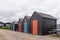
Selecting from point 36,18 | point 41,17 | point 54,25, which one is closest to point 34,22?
point 36,18

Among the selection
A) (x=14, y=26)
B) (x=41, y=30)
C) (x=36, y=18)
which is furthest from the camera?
(x=14, y=26)

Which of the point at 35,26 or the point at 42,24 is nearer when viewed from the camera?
the point at 42,24

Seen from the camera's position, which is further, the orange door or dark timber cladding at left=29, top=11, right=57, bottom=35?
the orange door

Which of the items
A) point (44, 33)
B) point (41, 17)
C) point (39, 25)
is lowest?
point (44, 33)

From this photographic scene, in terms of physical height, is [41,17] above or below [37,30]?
above

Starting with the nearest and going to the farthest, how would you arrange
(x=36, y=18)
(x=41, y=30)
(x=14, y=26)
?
(x=41, y=30) < (x=36, y=18) < (x=14, y=26)

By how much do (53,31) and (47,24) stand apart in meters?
Result: 1.62

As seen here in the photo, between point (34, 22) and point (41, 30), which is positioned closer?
point (41, 30)

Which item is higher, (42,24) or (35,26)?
(42,24)

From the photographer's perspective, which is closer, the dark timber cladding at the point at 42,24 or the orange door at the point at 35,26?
the dark timber cladding at the point at 42,24

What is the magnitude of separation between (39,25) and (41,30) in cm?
110

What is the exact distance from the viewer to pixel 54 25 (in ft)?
72.9

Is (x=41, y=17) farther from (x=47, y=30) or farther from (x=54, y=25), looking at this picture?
(x=54, y=25)

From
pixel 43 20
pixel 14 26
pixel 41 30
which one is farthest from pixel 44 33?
pixel 14 26
